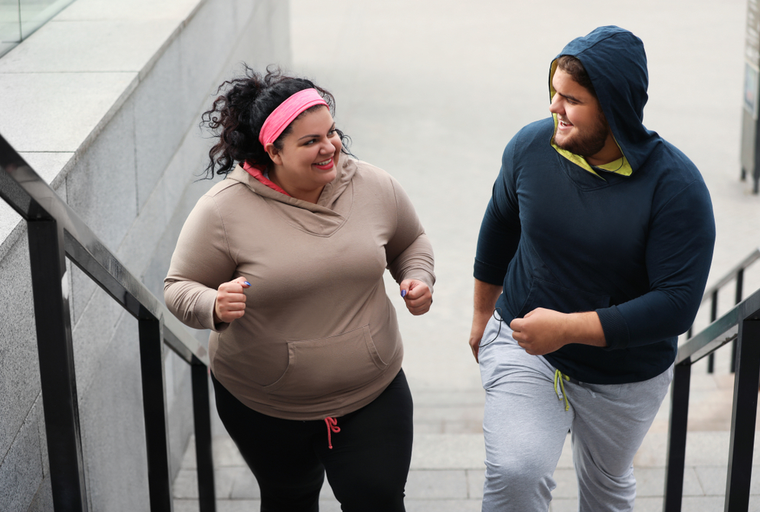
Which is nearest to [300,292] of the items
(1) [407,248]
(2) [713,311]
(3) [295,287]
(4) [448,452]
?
(3) [295,287]

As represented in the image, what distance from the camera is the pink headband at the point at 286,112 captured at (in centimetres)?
228

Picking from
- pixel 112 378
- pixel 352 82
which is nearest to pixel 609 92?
pixel 112 378

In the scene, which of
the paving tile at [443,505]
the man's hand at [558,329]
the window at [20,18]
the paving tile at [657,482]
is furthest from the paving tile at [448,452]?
the window at [20,18]

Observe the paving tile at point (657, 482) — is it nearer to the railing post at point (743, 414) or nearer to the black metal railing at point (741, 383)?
the black metal railing at point (741, 383)

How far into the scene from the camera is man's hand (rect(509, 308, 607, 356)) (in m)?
2.22

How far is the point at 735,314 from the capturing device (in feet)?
7.29

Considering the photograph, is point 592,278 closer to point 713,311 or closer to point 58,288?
point 58,288

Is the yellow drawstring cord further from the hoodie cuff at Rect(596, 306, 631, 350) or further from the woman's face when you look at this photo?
the woman's face

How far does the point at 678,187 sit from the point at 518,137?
506 millimetres

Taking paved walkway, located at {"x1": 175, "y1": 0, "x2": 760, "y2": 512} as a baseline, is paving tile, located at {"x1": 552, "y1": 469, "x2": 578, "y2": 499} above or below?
above

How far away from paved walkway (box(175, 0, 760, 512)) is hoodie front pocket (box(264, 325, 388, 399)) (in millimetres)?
1255

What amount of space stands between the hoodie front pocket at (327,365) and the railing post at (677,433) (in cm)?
118

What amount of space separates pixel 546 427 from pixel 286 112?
113cm

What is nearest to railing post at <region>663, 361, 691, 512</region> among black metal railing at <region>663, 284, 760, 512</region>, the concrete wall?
black metal railing at <region>663, 284, 760, 512</region>
